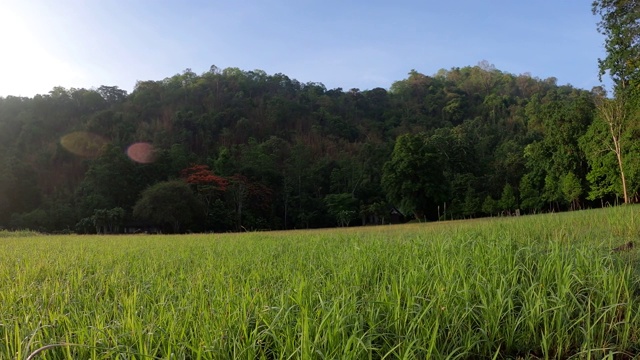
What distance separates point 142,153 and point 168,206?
1130cm

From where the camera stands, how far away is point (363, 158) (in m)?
49.4

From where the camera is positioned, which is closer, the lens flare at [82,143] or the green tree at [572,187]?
the green tree at [572,187]

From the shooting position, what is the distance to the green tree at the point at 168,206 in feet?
103

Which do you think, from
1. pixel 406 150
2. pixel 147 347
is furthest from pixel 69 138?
pixel 147 347

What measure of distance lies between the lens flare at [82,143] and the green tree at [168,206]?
63.7 ft

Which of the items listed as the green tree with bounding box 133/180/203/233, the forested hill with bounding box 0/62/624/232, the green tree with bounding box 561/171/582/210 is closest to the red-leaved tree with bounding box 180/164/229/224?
the forested hill with bounding box 0/62/624/232

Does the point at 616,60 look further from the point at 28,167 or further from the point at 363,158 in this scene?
the point at 28,167

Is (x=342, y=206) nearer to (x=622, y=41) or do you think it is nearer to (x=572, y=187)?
(x=572, y=187)

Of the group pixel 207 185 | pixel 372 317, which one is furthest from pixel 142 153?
pixel 372 317

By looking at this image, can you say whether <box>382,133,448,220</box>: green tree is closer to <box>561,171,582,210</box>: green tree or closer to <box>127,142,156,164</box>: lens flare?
<box>561,171,582,210</box>: green tree

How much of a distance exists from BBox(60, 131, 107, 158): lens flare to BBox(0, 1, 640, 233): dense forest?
196mm

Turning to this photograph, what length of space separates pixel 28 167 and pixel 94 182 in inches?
290

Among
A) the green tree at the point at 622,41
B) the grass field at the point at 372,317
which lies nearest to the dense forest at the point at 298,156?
the green tree at the point at 622,41

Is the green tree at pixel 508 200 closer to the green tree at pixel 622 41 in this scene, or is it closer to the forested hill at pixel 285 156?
the forested hill at pixel 285 156
